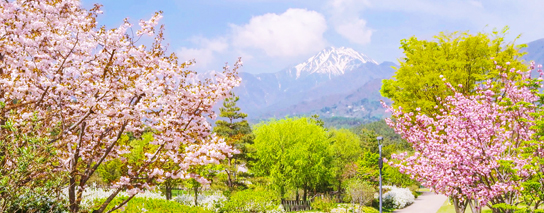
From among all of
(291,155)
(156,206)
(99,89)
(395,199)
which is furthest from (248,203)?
(395,199)

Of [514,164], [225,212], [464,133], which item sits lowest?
A: [225,212]

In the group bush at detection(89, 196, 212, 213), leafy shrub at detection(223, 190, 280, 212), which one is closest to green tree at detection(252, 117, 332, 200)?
leafy shrub at detection(223, 190, 280, 212)

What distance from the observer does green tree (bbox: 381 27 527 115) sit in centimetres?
1742

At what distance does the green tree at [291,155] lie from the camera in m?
30.7

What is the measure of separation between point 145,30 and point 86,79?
166cm

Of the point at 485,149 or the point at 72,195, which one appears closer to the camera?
the point at 72,195

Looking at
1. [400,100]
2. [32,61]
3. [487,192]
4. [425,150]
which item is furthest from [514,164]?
[32,61]

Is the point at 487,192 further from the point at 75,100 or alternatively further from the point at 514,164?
the point at 75,100

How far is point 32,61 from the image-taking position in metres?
7.05

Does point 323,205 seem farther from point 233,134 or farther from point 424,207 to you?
point 424,207

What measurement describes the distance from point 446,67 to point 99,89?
15.9 m

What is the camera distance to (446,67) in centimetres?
1794

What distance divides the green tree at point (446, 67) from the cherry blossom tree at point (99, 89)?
12689 mm

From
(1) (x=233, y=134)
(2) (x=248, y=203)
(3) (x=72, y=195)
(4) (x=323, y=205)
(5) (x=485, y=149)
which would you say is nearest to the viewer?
(3) (x=72, y=195)
